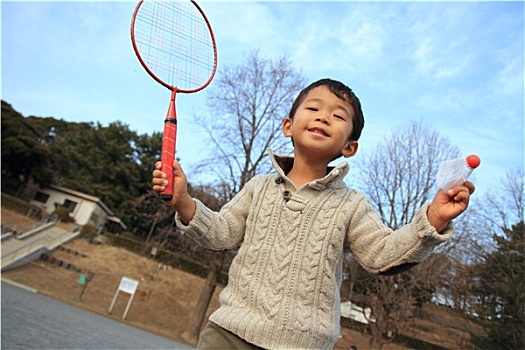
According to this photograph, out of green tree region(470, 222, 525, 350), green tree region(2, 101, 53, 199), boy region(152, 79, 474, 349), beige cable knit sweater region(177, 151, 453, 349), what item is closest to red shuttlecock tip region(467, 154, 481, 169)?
boy region(152, 79, 474, 349)

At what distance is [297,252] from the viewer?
1.94m

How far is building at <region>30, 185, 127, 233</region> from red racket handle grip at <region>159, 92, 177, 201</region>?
36293 mm

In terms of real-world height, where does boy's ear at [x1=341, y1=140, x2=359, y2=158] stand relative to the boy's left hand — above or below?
above

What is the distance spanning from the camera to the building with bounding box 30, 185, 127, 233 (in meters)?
35.5

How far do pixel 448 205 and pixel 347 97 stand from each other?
2.90ft

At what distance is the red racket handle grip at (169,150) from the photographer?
171 cm

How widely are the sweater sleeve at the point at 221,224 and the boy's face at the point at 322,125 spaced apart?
0.43 metres

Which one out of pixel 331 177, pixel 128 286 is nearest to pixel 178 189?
pixel 331 177

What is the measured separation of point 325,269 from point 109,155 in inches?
1730

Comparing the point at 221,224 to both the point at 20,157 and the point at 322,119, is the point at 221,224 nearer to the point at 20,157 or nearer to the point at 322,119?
the point at 322,119

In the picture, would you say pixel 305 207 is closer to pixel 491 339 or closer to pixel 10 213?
pixel 491 339

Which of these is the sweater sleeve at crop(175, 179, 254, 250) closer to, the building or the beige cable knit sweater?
the beige cable knit sweater

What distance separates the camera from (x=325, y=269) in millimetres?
1910

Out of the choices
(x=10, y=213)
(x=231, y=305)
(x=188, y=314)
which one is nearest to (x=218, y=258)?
(x=188, y=314)
